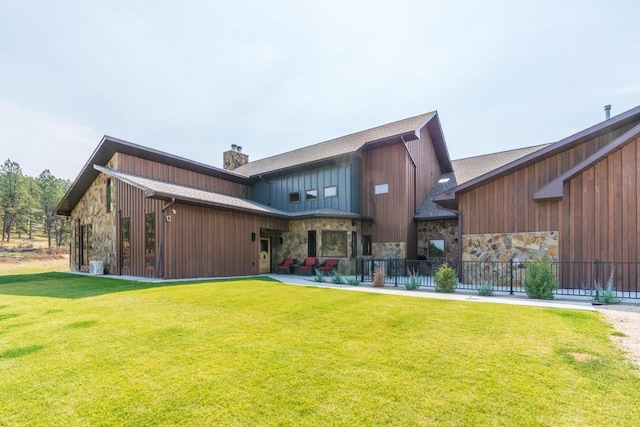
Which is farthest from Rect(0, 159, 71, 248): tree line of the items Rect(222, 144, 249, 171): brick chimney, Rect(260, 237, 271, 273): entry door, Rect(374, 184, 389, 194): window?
Rect(374, 184, 389, 194): window

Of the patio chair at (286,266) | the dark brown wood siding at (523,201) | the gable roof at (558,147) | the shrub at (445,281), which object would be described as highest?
the gable roof at (558,147)

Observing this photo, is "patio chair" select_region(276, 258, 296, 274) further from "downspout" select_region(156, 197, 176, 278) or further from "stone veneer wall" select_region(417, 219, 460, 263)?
"stone veneer wall" select_region(417, 219, 460, 263)

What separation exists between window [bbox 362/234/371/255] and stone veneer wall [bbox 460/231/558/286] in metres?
5.66

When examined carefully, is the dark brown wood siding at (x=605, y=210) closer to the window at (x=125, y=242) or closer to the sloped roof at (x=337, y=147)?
the sloped roof at (x=337, y=147)

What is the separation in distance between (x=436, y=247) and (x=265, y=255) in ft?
30.5

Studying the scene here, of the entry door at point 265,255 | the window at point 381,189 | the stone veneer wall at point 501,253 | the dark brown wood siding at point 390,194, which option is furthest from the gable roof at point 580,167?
the entry door at point 265,255

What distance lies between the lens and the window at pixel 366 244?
639 inches

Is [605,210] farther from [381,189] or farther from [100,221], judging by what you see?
[100,221]

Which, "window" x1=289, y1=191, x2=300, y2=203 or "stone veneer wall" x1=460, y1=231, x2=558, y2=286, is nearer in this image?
"stone veneer wall" x1=460, y1=231, x2=558, y2=286

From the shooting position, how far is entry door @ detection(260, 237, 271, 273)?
16.1 metres

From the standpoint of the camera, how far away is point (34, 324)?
495 cm

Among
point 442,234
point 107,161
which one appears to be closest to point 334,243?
point 442,234

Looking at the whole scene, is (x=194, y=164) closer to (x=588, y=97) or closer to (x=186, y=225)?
(x=186, y=225)

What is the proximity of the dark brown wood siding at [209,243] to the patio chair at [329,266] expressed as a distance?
3431 mm
